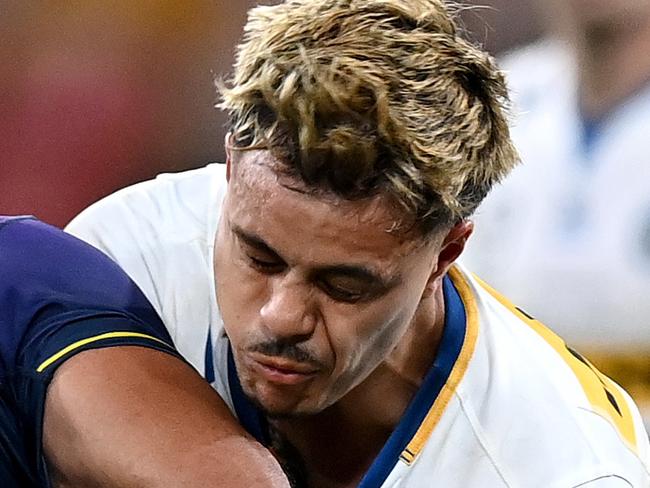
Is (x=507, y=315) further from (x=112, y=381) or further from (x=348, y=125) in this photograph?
(x=112, y=381)

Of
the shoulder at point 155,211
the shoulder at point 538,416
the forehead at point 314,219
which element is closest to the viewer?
the forehead at point 314,219

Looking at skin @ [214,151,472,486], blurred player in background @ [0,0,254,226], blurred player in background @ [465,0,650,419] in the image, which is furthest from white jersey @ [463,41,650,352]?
skin @ [214,151,472,486]

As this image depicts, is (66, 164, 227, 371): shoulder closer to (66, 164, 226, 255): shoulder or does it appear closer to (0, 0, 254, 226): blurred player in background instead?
(66, 164, 226, 255): shoulder

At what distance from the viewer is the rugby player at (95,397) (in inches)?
22.6

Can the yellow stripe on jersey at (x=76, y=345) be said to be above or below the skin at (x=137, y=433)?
above

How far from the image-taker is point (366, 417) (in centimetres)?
90

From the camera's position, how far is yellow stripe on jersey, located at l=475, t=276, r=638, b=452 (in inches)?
34.6

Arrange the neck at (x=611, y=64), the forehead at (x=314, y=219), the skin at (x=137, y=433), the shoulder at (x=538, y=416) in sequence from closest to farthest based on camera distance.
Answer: the skin at (x=137, y=433) → the forehead at (x=314, y=219) → the shoulder at (x=538, y=416) → the neck at (x=611, y=64)

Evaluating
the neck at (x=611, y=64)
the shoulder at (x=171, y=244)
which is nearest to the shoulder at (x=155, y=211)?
the shoulder at (x=171, y=244)

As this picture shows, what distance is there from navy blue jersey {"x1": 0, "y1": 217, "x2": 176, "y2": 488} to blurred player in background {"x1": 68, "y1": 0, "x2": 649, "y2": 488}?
12 centimetres

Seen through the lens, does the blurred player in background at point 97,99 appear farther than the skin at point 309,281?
Yes

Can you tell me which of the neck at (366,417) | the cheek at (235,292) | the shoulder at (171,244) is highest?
the cheek at (235,292)

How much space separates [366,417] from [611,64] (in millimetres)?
621

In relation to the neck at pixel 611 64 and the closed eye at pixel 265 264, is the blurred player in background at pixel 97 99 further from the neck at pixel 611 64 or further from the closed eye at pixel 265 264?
the closed eye at pixel 265 264
